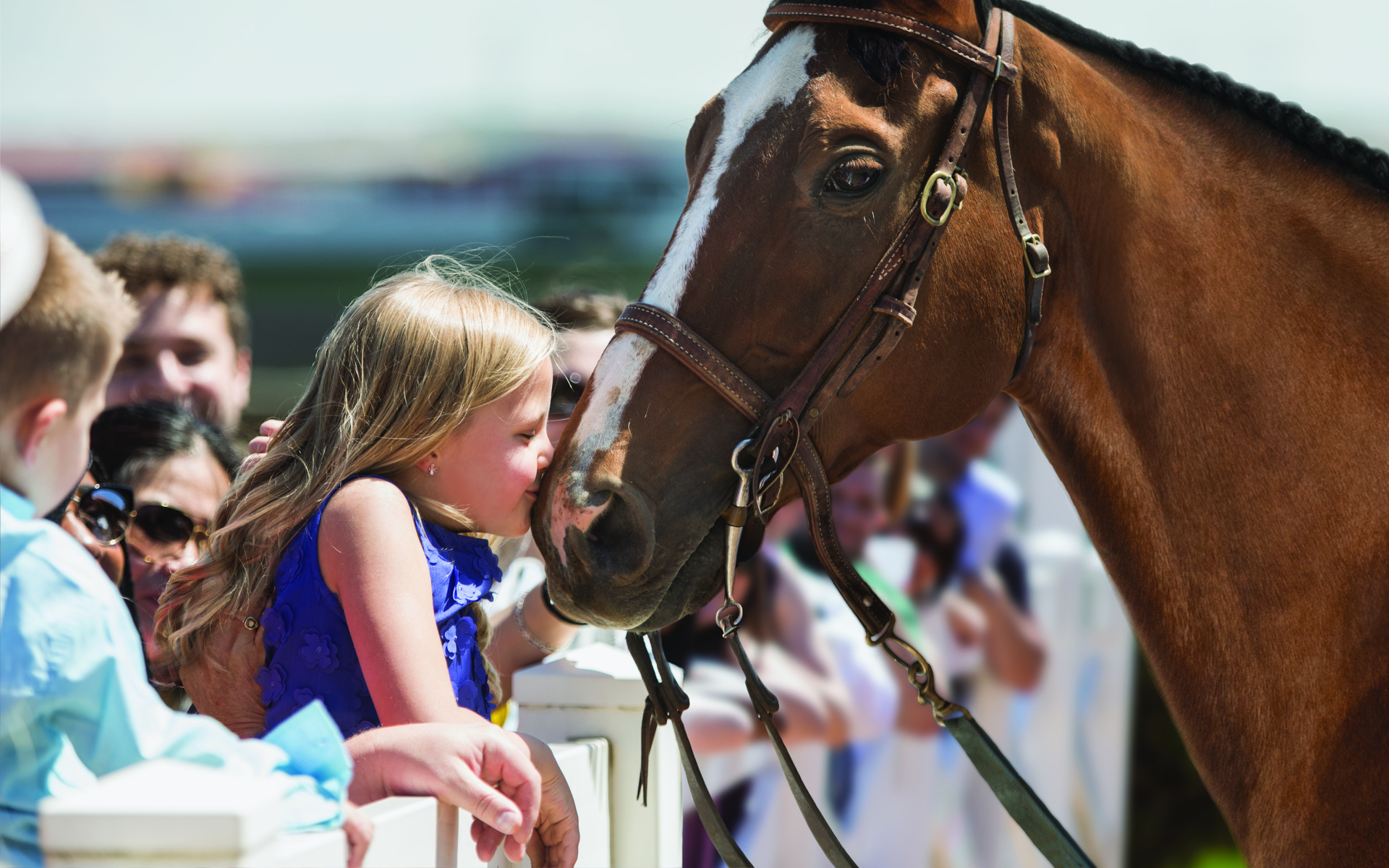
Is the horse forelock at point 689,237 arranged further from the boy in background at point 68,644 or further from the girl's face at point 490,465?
the boy in background at point 68,644

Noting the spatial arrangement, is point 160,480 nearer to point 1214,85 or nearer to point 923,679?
point 923,679

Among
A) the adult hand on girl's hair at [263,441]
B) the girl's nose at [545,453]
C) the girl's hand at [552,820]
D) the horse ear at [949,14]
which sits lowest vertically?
the girl's hand at [552,820]

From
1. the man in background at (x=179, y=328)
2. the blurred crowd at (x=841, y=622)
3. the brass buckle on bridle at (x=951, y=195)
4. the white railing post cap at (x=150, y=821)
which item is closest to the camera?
the white railing post cap at (x=150, y=821)

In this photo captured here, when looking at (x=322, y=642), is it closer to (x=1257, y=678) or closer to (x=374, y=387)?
(x=374, y=387)

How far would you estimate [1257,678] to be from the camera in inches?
64.9

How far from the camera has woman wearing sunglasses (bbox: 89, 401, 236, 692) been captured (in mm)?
2416

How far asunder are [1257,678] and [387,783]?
126 cm

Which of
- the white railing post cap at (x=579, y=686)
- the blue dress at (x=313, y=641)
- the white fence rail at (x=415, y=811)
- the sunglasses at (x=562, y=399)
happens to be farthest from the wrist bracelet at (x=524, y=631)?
the blue dress at (x=313, y=641)

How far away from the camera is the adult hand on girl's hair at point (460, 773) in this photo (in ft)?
4.42

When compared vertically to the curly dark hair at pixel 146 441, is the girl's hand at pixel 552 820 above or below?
above

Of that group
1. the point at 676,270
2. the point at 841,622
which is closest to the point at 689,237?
the point at 676,270

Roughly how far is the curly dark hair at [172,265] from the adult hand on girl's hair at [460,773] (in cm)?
284

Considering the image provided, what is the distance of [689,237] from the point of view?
171 cm

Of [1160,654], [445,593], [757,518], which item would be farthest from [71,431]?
[1160,654]
